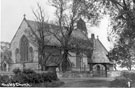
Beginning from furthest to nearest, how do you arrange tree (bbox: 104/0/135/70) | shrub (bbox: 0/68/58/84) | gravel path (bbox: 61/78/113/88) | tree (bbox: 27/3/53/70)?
tree (bbox: 27/3/53/70) < gravel path (bbox: 61/78/113/88) < tree (bbox: 104/0/135/70) < shrub (bbox: 0/68/58/84)

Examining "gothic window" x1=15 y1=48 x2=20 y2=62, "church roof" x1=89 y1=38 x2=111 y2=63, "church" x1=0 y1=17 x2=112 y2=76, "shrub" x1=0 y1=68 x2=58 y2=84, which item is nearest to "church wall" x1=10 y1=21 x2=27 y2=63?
"church" x1=0 y1=17 x2=112 y2=76

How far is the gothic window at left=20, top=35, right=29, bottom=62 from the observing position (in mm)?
52656

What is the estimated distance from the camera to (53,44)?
167 ft

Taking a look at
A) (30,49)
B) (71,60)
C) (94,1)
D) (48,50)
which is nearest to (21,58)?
(30,49)

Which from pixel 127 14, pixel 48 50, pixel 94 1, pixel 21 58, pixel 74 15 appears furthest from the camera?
pixel 21 58

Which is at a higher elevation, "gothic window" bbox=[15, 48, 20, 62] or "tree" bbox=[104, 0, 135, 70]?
"tree" bbox=[104, 0, 135, 70]

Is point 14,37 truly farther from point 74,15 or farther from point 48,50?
point 74,15

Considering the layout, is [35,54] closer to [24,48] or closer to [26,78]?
[24,48]

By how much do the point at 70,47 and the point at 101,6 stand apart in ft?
56.7

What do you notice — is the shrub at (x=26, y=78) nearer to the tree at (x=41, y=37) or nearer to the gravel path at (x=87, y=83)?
the gravel path at (x=87, y=83)

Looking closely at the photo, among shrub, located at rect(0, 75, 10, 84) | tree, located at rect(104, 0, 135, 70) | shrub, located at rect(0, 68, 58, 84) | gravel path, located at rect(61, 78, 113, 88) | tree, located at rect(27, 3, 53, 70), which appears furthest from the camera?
tree, located at rect(27, 3, 53, 70)

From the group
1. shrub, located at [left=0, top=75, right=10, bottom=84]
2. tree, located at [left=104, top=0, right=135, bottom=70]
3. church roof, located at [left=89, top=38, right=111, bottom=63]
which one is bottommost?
shrub, located at [left=0, top=75, right=10, bottom=84]

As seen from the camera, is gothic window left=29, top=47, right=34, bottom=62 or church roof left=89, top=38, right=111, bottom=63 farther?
church roof left=89, top=38, right=111, bottom=63

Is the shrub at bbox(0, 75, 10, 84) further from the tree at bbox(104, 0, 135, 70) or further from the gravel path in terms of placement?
the tree at bbox(104, 0, 135, 70)
